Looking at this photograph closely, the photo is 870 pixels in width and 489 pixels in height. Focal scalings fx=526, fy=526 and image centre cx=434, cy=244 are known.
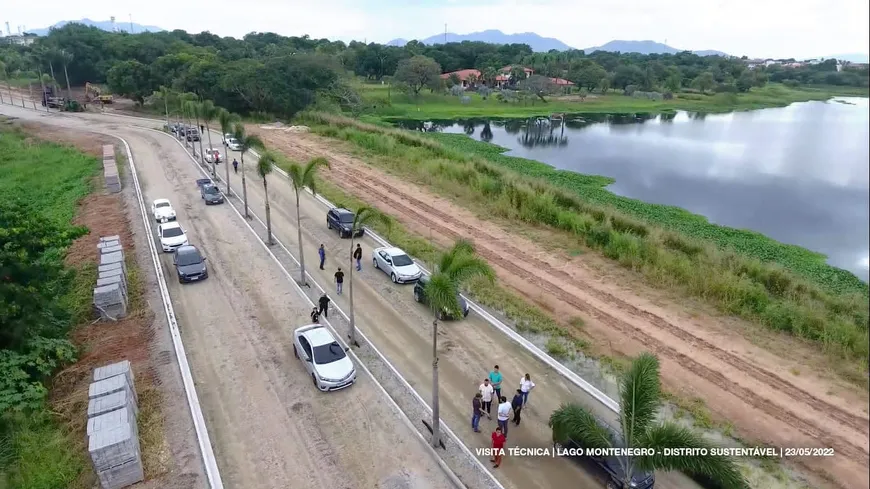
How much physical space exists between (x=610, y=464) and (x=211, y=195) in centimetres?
3041

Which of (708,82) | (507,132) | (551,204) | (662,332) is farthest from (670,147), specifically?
(662,332)

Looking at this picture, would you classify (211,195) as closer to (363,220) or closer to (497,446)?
(363,220)

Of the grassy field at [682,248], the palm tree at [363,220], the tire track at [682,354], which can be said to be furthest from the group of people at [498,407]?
→ the grassy field at [682,248]

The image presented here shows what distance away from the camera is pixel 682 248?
2816 cm

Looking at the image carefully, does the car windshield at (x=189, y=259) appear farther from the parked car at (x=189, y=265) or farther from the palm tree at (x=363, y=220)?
the palm tree at (x=363, y=220)

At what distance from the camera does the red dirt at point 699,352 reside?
14664 millimetres

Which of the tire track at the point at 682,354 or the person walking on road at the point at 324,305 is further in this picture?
the person walking on road at the point at 324,305

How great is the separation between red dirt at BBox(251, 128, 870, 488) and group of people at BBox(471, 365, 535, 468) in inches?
222

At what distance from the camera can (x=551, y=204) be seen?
111ft

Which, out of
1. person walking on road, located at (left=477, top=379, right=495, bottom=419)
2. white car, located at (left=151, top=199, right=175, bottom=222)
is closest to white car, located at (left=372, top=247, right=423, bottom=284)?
person walking on road, located at (left=477, top=379, right=495, bottom=419)

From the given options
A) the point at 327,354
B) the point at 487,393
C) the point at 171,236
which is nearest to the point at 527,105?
the point at 171,236

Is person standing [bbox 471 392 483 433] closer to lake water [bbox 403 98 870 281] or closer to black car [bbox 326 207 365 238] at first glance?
black car [bbox 326 207 365 238]

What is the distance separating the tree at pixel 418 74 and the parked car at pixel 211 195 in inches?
3028

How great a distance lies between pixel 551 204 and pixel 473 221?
5.17 m
